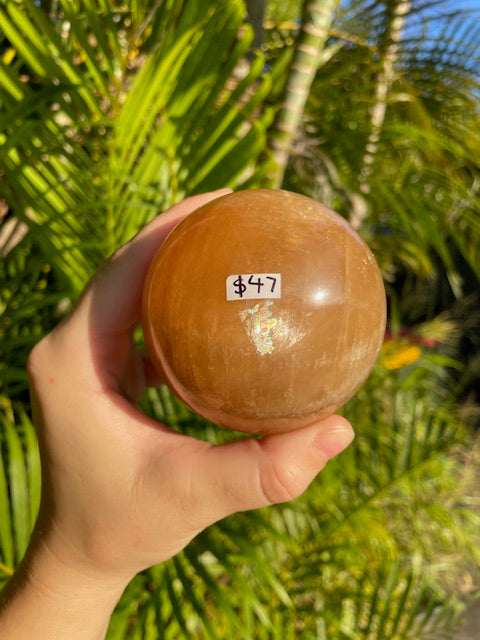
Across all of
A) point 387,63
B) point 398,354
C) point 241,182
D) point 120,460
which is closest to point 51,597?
point 120,460

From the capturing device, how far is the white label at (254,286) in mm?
348

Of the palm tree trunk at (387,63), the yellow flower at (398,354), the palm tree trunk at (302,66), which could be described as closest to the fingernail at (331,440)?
the palm tree trunk at (302,66)

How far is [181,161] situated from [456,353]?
5.81 feet

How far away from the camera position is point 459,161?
1148 mm

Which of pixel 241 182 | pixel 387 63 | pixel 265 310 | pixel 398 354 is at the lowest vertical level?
pixel 398 354

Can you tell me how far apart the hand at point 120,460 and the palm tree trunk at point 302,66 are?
342 mm

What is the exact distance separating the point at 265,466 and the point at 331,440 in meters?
0.05

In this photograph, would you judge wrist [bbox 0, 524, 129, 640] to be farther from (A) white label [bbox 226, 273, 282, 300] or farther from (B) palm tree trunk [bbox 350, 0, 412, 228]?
(B) palm tree trunk [bbox 350, 0, 412, 228]

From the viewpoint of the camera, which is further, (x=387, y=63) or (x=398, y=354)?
(x=398, y=354)

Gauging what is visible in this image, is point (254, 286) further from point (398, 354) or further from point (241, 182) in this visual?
point (398, 354)

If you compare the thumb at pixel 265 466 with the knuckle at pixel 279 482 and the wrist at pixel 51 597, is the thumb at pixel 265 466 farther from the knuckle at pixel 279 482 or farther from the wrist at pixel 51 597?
the wrist at pixel 51 597

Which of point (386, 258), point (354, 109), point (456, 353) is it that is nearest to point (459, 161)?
point (354, 109)

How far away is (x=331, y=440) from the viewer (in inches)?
15.4

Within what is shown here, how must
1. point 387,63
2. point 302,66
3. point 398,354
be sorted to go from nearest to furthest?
point 302,66 < point 387,63 < point 398,354
